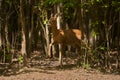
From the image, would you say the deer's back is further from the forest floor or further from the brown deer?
the forest floor

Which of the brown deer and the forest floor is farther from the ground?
the brown deer

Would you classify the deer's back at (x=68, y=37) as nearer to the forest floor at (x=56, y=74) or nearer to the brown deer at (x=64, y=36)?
the brown deer at (x=64, y=36)

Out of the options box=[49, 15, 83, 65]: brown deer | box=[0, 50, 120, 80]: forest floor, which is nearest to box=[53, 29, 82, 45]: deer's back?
box=[49, 15, 83, 65]: brown deer

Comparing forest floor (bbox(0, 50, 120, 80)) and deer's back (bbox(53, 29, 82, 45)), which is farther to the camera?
deer's back (bbox(53, 29, 82, 45))

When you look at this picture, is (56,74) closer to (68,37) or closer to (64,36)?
(64,36)

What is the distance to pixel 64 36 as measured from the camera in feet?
53.0

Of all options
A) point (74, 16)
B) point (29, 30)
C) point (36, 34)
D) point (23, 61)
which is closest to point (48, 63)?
point (23, 61)

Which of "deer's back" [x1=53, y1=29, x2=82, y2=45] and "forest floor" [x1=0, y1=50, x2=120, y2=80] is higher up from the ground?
"deer's back" [x1=53, y1=29, x2=82, y2=45]

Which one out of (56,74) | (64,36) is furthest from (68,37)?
(56,74)

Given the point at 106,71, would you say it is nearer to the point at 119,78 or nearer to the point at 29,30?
the point at 119,78

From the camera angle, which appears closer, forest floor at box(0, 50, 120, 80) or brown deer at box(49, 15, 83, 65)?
forest floor at box(0, 50, 120, 80)

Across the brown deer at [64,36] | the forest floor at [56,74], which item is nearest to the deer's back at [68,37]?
the brown deer at [64,36]

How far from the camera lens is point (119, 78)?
13.3 m

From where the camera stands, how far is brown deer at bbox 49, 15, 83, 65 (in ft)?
52.1
